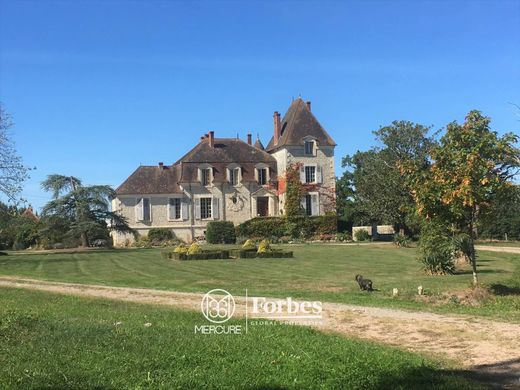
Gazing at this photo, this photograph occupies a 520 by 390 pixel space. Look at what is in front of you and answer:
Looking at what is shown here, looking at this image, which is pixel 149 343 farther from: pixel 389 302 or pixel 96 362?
pixel 389 302

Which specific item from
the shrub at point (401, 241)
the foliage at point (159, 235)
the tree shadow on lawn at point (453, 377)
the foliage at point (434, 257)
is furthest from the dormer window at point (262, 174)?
the tree shadow on lawn at point (453, 377)

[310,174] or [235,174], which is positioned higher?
[235,174]

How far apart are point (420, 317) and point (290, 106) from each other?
42.6 m

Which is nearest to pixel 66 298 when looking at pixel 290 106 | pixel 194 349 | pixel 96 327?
pixel 96 327

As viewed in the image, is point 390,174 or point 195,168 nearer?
point 390,174

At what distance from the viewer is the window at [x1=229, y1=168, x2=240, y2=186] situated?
48.0 metres

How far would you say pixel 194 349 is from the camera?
7.07 meters

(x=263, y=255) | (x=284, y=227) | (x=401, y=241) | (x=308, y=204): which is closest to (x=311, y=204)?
(x=308, y=204)

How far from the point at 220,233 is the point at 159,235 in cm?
516

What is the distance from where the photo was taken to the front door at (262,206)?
4853 centimetres

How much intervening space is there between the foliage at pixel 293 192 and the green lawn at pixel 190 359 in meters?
37.4

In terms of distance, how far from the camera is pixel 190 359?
663 centimetres

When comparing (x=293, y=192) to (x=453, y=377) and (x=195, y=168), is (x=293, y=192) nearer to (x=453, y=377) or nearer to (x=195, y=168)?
(x=195, y=168)

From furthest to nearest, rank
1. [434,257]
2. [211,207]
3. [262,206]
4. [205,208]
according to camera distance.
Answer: [262,206]
[205,208]
[211,207]
[434,257]
